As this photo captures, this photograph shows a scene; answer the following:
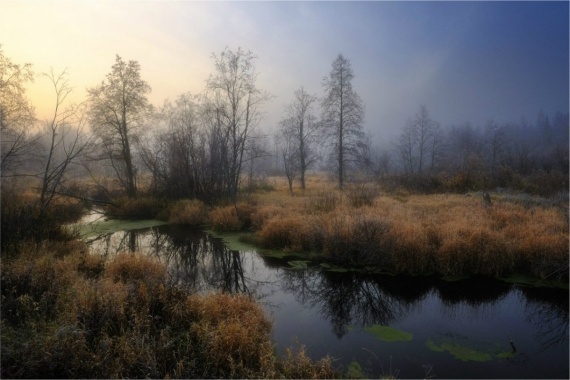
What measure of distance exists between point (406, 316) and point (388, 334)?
1130mm

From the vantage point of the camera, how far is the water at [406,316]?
228 inches

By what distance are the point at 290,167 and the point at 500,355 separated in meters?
26.6

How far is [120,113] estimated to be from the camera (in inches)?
933

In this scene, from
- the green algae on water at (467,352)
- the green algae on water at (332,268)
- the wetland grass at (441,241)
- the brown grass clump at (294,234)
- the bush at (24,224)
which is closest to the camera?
the green algae on water at (467,352)

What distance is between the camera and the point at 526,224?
1157 centimetres

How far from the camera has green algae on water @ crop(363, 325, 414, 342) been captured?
21.5 ft

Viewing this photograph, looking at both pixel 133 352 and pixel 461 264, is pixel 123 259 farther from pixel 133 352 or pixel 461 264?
pixel 461 264

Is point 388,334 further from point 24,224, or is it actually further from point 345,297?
point 24,224

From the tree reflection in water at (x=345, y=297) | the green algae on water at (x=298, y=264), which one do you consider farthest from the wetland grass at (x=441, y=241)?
the tree reflection in water at (x=345, y=297)

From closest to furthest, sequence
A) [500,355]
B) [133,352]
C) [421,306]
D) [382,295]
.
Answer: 1. [133,352]
2. [500,355]
3. [421,306]
4. [382,295]

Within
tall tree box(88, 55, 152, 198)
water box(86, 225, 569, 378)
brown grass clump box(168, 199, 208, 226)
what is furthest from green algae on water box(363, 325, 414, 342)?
tall tree box(88, 55, 152, 198)

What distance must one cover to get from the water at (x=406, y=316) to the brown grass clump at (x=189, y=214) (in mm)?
5480

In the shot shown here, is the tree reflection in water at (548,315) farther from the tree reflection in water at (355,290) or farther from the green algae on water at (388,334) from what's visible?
the green algae on water at (388,334)

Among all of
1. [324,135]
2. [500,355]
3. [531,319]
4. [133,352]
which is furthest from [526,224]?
[324,135]
